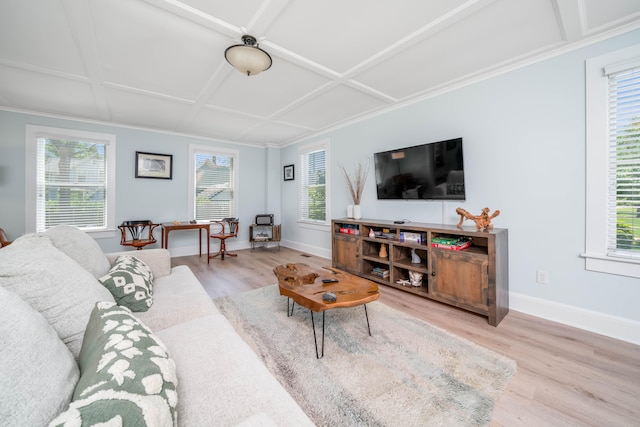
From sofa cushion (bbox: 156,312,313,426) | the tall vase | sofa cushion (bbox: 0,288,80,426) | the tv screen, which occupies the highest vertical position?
the tv screen

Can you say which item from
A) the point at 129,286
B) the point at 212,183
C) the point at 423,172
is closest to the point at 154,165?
the point at 212,183

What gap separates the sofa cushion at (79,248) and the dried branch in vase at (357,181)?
9.99ft

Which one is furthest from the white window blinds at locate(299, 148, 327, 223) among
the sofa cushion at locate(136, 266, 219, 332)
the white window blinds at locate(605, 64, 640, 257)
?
the white window blinds at locate(605, 64, 640, 257)

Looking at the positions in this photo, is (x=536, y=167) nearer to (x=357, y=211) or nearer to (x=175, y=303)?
(x=357, y=211)

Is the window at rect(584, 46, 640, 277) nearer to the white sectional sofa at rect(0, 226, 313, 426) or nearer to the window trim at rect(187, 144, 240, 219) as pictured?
the white sectional sofa at rect(0, 226, 313, 426)

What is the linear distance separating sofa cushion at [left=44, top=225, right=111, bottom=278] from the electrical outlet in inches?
140

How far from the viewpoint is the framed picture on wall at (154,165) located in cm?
453

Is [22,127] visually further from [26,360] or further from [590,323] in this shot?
[590,323]

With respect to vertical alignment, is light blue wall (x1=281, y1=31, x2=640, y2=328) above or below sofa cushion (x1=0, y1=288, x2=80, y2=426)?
above

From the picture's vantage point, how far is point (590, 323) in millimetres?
2133

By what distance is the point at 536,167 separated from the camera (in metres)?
2.41

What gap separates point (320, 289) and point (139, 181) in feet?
14.0

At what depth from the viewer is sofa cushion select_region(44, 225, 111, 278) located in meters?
1.51

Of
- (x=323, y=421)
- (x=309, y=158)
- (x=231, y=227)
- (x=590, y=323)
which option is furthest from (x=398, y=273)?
(x=231, y=227)
